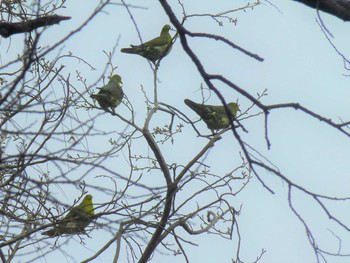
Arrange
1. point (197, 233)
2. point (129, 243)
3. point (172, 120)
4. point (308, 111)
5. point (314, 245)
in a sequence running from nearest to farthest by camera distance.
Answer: point (308, 111), point (314, 245), point (129, 243), point (197, 233), point (172, 120)

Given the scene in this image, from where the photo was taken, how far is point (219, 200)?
6.76 metres

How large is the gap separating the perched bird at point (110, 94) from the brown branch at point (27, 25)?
5616 mm

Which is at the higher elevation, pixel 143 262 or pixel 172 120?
pixel 172 120

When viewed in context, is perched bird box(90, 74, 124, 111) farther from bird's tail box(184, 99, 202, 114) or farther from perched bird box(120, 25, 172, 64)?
bird's tail box(184, 99, 202, 114)

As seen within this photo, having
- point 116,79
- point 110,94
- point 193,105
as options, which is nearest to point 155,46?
point 193,105

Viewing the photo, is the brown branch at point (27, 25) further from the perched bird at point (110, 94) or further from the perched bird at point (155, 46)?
the perched bird at point (155, 46)

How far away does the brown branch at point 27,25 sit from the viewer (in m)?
3.20

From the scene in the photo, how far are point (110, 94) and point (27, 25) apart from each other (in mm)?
6207

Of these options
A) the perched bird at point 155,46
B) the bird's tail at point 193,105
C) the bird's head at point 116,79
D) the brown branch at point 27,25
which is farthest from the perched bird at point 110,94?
the brown branch at point 27,25

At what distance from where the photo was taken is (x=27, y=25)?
3217 mm

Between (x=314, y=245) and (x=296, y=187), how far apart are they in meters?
0.30

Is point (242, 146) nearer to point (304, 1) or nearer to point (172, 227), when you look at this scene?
point (304, 1)

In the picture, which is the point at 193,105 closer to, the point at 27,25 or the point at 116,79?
the point at 116,79

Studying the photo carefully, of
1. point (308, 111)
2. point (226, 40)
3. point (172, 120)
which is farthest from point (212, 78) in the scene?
point (172, 120)
